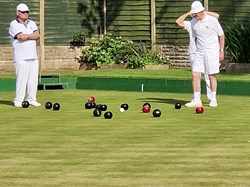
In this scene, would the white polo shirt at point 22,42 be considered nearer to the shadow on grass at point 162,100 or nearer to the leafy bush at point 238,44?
the shadow on grass at point 162,100

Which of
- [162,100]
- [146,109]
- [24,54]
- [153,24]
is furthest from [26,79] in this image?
[153,24]

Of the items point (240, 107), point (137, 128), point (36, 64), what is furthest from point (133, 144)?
point (36, 64)

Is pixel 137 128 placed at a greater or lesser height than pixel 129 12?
lesser

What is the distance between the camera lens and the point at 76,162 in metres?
8.00

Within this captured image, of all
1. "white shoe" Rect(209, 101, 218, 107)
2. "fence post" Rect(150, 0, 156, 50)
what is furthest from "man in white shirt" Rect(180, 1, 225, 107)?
"fence post" Rect(150, 0, 156, 50)

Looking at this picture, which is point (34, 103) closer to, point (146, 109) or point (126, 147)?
point (146, 109)

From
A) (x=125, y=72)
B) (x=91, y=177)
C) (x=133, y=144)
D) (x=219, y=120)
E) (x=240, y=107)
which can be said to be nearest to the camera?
(x=91, y=177)

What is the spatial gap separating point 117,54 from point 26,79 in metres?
7.59

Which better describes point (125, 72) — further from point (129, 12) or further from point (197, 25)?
point (197, 25)

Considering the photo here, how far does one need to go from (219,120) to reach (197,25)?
2309mm

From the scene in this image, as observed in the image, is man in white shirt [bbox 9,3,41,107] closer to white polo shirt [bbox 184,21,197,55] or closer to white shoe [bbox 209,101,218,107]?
white polo shirt [bbox 184,21,197,55]

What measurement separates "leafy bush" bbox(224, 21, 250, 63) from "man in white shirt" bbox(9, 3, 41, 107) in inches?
246

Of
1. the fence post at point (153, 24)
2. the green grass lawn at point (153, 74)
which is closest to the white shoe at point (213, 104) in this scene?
the green grass lawn at point (153, 74)

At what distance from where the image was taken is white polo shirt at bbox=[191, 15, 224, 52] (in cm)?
1343
